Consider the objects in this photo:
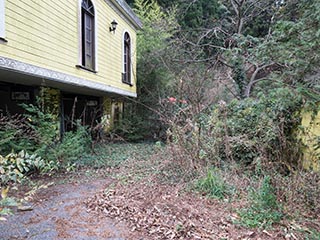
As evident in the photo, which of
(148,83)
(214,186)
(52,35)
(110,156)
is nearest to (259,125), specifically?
(214,186)

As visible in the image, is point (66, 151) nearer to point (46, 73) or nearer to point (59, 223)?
point (46, 73)

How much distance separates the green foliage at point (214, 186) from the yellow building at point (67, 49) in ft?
11.9

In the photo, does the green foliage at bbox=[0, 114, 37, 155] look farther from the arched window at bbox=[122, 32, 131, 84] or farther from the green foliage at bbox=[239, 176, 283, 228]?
the arched window at bbox=[122, 32, 131, 84]

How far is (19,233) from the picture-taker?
318 cm

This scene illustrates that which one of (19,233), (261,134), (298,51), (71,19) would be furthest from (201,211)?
(71,19)

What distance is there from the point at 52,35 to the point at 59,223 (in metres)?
3.88

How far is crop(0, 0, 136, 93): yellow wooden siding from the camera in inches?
176

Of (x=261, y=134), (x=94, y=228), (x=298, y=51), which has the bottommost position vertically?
(x=94, y=228)

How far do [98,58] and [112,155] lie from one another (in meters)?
2.88

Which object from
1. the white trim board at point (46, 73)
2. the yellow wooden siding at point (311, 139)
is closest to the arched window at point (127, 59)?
the white trim board at point (46, 73)

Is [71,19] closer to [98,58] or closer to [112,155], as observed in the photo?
[98,58]

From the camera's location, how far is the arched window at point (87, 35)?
7.07m

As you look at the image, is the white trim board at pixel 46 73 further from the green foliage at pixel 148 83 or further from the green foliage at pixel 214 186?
the green foliage at pixel 214 186

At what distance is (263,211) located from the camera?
3.52 m
